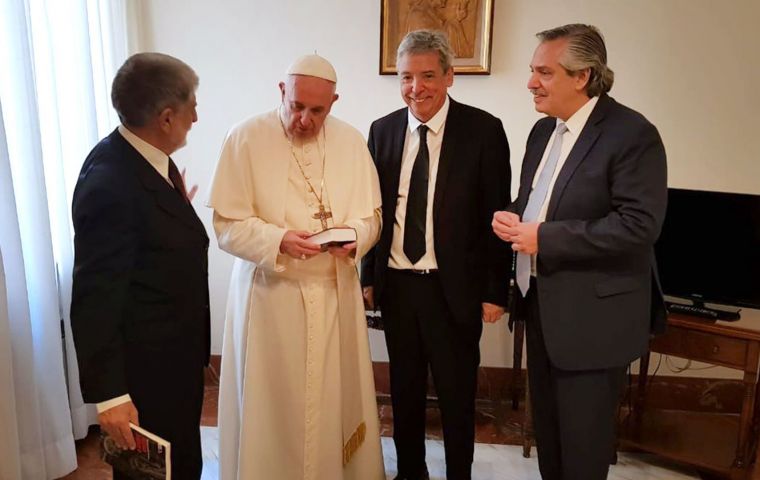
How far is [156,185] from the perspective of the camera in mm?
1280

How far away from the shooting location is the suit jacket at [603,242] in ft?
4.81

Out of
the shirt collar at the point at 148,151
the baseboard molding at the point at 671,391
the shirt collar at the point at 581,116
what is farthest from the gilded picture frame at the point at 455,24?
the shirt collar at the point at 148,151

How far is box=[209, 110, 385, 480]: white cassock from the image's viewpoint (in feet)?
5.87

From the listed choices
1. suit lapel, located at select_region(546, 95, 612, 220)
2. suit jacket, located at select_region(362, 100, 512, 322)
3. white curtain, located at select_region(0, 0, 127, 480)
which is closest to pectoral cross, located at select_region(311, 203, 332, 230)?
suit jacket, located at select_region(362, 100, 512, 322)

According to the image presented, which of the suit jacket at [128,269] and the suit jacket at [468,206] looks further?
the suit jacket at [468,206]

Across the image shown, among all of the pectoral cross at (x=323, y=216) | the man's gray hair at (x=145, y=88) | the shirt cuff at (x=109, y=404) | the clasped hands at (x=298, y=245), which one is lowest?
the shirt cuff at (x=109, y=404)

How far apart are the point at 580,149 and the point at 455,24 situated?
149 centimetres

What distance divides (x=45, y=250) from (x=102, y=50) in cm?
98

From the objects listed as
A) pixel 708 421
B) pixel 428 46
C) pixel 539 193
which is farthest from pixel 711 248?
pixel 428 46

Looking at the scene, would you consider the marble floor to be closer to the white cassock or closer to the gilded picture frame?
the white cassock

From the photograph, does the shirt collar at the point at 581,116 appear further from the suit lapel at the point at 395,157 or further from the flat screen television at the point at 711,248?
the flat screen television at the point at 711,248

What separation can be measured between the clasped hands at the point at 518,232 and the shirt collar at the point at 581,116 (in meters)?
0.29

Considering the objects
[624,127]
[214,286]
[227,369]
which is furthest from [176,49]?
[624,127]

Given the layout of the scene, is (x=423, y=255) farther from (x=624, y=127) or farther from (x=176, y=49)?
(x=176, y=49)
